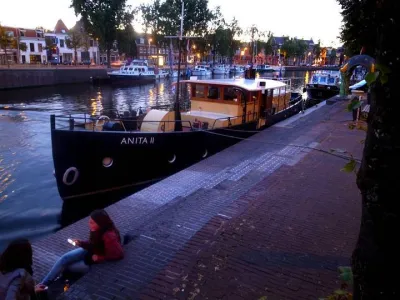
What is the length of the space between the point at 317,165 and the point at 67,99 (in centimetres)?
3419

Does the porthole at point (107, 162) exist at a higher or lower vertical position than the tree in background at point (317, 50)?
lower

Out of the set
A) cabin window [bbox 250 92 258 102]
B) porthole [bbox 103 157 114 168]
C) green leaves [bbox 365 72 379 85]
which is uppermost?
green leaves [bbox 365 72 379 85]

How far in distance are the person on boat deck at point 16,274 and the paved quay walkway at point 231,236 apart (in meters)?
0.67

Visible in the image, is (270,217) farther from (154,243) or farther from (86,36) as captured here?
(86,36)

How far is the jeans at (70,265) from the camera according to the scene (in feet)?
16.1

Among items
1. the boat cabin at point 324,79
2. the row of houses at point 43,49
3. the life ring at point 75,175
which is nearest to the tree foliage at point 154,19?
the row of houses at point 43,49

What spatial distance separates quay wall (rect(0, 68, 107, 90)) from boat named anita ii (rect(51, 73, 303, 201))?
37.3m

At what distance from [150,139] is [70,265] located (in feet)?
21.0

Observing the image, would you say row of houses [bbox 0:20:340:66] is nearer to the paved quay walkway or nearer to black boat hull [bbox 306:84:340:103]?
black boat hull [bbox 306:84:340:103]

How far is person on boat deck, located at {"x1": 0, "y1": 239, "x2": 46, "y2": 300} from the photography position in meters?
3.57

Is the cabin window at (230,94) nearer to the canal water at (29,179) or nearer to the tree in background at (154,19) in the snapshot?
the canal water at (29,179)

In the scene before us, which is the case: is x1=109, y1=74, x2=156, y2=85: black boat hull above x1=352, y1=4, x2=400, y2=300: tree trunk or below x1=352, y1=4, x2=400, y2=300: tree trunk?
below

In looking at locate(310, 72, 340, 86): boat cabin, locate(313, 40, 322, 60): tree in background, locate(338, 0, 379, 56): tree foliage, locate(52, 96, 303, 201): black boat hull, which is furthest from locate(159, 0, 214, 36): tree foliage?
locate(313, 40, 322, 60): tree in background

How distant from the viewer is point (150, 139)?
36.2 ft
